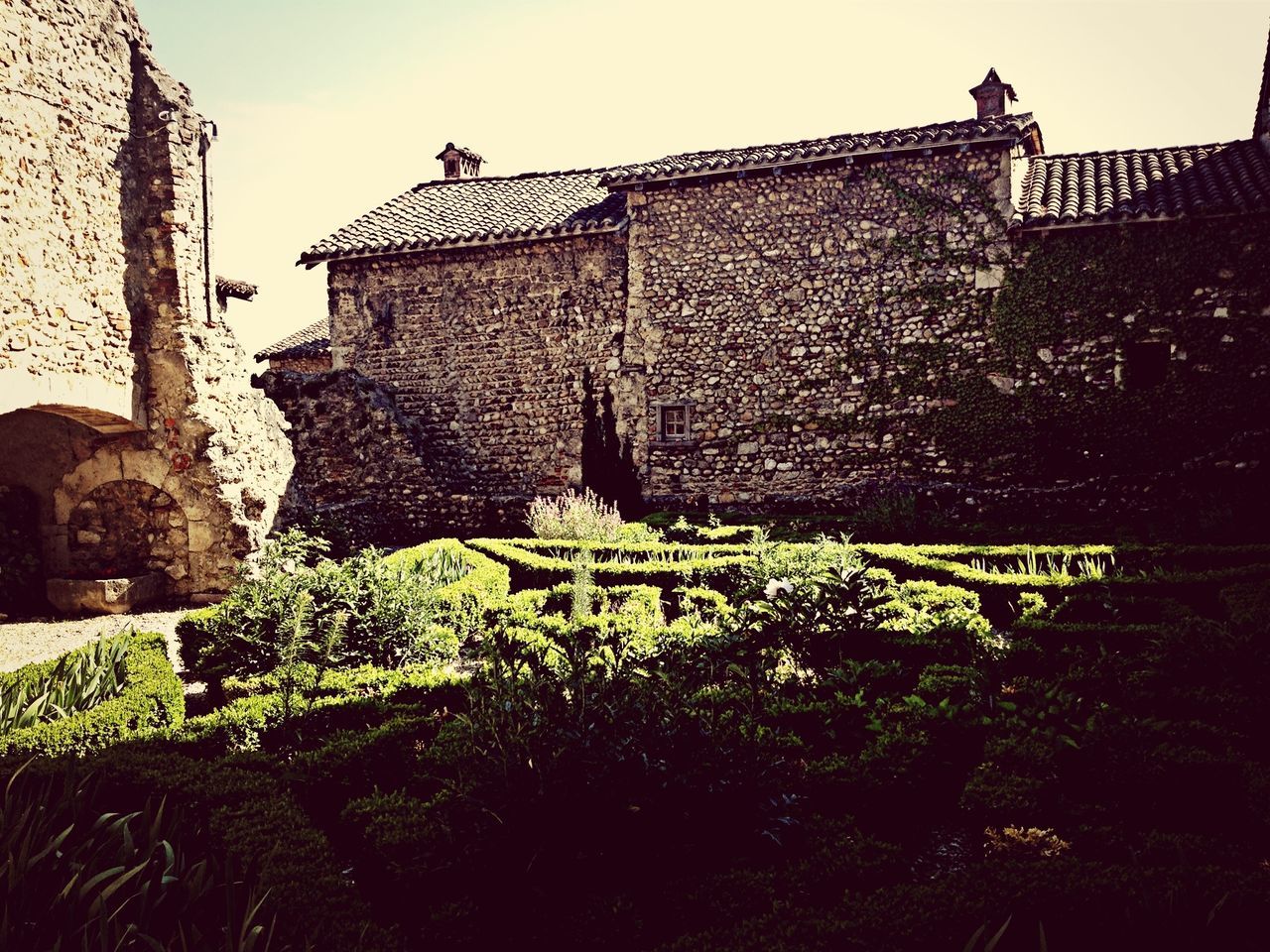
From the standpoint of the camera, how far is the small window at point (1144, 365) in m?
13.1

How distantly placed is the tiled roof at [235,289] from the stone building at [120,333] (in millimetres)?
17031

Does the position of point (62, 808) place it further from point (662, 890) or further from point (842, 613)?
point (842, 613)

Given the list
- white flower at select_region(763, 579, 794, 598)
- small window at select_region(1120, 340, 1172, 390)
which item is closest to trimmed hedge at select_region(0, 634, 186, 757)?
white flower at select_region(763, 579, 794, 598)

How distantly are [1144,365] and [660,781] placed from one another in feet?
42.0

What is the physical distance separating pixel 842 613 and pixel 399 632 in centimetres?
Result: 343

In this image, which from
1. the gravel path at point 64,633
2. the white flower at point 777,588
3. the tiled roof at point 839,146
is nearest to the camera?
the white flower at point 777,588

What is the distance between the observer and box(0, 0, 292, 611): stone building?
8383mm

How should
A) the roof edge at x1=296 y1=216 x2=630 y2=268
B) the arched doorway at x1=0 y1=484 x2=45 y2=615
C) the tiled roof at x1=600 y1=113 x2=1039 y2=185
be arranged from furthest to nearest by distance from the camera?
the roof edge at x1=296 y1=216 x2=630 y2=268 → the tiled roof at x1=600 y1=113 x2=1039 y2=185 → the arched doorway at x1=0 y1=484 x2=45 y2=615

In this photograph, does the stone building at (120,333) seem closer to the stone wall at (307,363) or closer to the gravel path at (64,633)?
the gravel path at (64,633)

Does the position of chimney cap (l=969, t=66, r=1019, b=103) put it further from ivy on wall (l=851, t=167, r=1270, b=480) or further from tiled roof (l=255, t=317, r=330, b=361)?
tiled roof (l=255, t=317, r=330, b=361)

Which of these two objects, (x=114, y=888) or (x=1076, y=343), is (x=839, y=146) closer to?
(x=1076, y=343)

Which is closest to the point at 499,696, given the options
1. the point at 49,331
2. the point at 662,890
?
the point at 662,890

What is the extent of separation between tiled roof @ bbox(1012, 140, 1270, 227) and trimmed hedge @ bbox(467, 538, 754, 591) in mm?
8137

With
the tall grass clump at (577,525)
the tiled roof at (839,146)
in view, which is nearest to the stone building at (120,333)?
the tall grass clump at (577,525)
